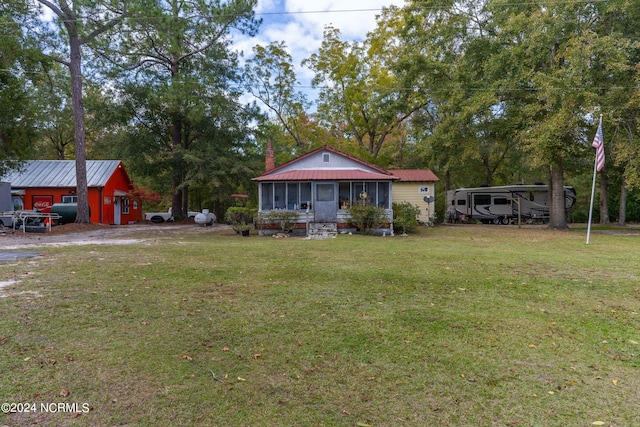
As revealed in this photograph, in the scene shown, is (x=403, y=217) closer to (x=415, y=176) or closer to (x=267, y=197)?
(x=267, y=197)

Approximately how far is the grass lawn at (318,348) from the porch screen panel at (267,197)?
10.9 m

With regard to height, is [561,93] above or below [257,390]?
above

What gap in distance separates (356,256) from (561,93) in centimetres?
1264

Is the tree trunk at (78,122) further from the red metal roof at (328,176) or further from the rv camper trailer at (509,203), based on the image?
the rv camper trailer at (509,203)

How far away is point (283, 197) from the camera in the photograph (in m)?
17.8

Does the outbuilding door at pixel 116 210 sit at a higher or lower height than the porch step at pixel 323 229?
higher

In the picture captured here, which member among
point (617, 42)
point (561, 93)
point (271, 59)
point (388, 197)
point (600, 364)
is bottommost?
point (600, 364)

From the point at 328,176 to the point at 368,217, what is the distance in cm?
276

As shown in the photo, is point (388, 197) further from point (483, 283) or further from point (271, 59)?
point (271, 59)

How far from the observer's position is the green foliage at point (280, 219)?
54.1 ft

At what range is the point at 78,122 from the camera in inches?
710

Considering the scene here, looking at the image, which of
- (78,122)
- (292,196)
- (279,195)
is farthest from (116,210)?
(292,196)


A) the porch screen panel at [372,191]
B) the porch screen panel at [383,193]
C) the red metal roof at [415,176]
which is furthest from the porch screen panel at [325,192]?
the red metal roof at [415,176]

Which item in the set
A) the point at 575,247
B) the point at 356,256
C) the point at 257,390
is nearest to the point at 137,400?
the point at 257,390
